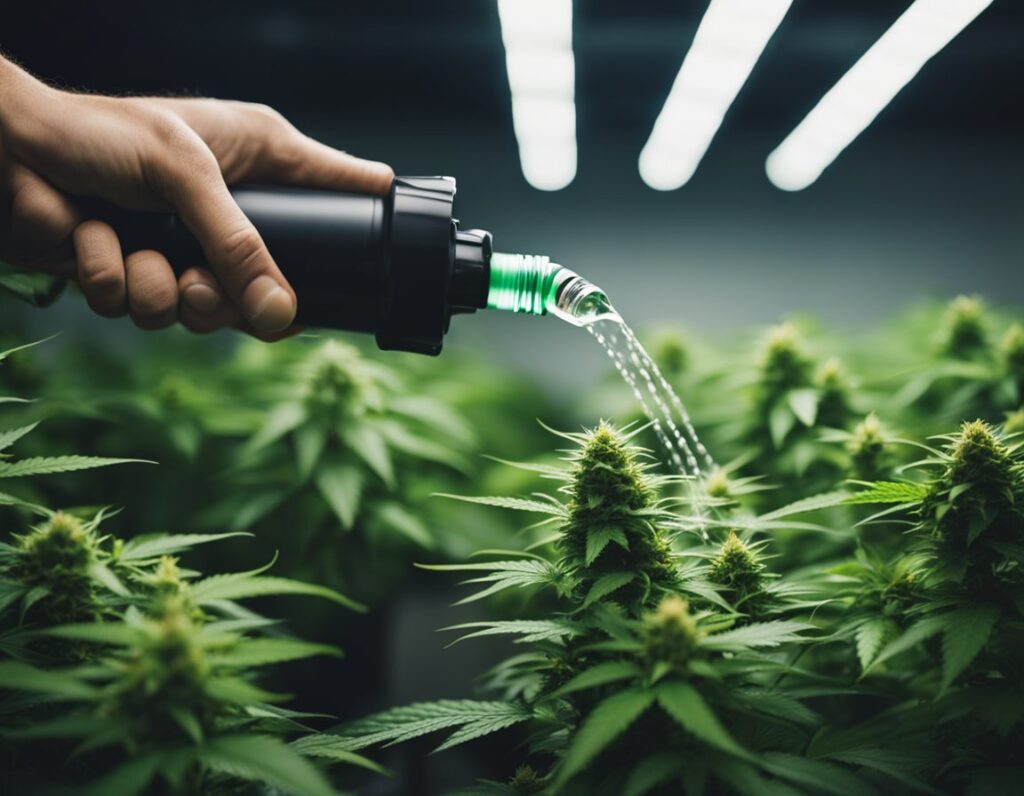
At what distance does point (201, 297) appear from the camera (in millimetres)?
1049

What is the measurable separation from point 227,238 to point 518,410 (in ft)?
4.23

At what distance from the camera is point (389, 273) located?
100 centimetres

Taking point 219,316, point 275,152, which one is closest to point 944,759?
point 219,316

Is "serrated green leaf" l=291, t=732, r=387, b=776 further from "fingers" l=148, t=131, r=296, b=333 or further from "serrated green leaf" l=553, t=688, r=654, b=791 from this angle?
"fingers" l=148, t=131, r=296, b=333

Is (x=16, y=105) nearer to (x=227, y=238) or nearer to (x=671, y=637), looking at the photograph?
(x=227, y=238)

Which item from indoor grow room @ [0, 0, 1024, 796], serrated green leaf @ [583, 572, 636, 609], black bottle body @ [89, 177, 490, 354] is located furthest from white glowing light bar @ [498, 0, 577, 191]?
serrated green leaf @ [583, 572, 636, 609]

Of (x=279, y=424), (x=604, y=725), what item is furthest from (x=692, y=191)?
(x=604, y=725)

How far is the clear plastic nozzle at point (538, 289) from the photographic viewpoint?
100 cm

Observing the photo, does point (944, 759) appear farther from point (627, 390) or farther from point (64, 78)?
point (64, 78)

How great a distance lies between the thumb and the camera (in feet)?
3.17

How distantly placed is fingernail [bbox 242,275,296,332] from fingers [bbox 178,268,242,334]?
7 centimetres

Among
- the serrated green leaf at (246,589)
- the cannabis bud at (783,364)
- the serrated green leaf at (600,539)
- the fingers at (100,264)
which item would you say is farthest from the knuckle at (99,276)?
the cannabis bud at (783,364)

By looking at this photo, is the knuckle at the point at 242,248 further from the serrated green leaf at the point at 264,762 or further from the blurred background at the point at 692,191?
the blurred background at the point at 692,191

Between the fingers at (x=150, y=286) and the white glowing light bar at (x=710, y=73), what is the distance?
3.30 feet
